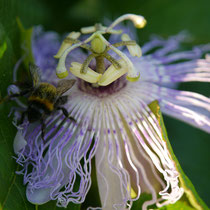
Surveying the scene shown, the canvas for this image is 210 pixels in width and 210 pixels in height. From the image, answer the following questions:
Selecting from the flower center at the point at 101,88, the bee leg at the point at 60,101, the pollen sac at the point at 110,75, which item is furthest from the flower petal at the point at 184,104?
the bee leg at the point at 60,101

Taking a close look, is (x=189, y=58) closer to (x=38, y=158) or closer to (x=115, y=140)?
(x=115, y=140)

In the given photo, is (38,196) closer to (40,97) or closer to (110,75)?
(40,97)

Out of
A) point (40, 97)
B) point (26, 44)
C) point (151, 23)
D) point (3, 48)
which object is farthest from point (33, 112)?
point (151, 23)

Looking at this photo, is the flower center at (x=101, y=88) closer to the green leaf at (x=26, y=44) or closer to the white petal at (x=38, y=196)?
the green leaf at (x=26, y=44)

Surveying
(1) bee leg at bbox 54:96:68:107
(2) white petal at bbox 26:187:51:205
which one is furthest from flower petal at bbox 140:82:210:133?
(2) white petal at bbox 26:187:51:205

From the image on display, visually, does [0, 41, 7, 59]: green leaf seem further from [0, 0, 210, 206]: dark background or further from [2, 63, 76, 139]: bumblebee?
[2, 63, 76, 139]: bumblebee
